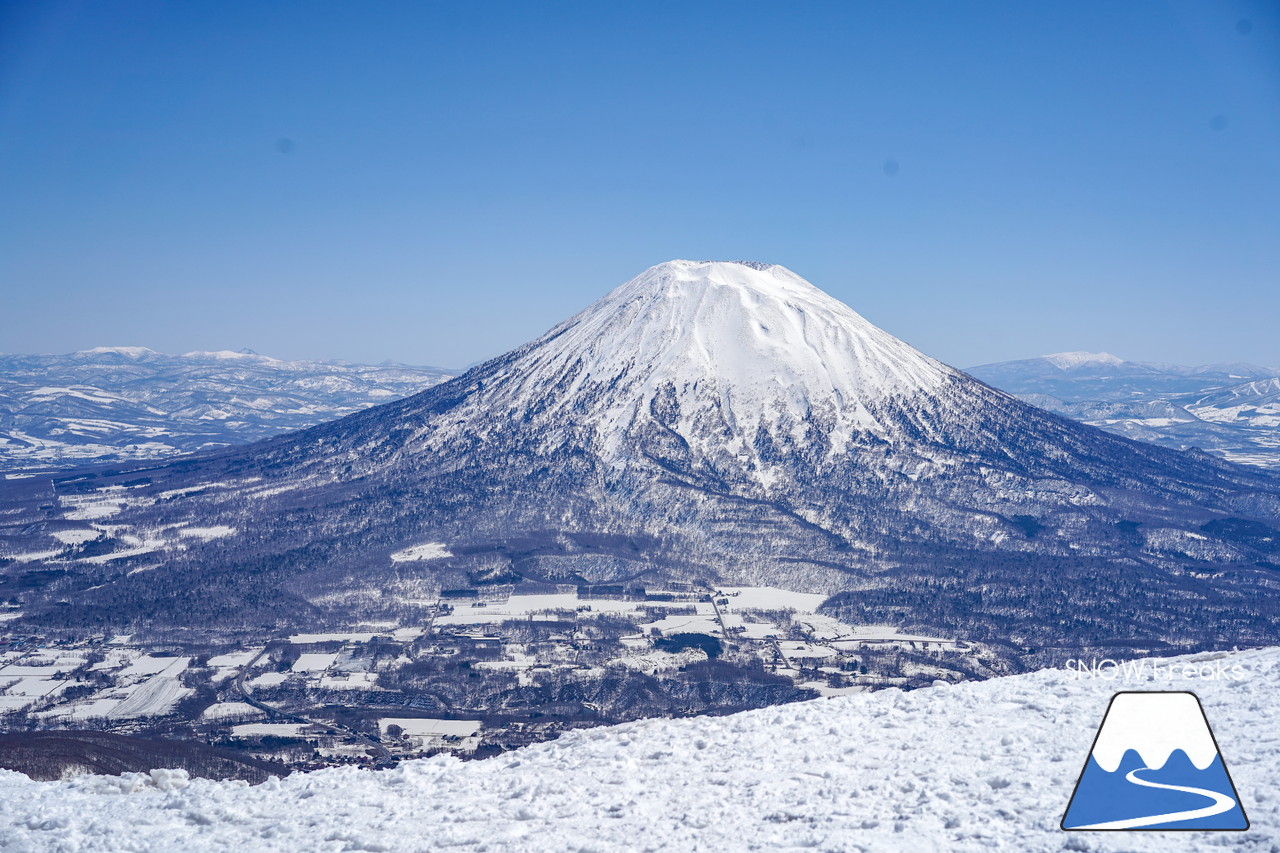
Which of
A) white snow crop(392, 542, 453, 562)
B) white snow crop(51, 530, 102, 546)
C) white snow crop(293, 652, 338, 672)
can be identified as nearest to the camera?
white snow crop(293, 652, 338, 672)

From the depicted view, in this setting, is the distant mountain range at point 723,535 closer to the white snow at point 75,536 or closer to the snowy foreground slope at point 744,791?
the white snow at point 75,536

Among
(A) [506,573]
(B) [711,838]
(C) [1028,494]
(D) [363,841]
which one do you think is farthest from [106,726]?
(C) [1028,494]

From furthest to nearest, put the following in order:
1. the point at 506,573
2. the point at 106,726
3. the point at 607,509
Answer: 1. the point at 607,509
2. the point at 506,573
3. the point at 106,726

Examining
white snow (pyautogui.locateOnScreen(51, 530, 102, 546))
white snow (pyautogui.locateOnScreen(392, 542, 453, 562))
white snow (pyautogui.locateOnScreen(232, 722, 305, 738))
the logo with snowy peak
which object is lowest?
white snow (pyautogui.locateOnScreen(232, 722, 305, 738))

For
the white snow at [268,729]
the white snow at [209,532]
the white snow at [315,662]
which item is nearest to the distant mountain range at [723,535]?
the white snow at [209,532]

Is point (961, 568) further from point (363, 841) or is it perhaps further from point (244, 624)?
point (363, 841)

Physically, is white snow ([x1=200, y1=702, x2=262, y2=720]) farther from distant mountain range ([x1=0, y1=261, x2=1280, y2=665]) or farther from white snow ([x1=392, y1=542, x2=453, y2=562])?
white snow ([x1=392, y1=542, x2=453, y2=562])

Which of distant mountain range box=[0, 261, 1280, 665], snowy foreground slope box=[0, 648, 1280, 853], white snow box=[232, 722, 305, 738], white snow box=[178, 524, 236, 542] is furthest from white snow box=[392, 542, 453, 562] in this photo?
snowy foreground slope box=[0, 648, 1280, 853]
